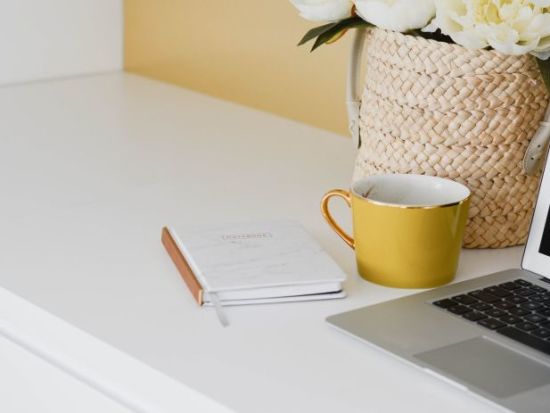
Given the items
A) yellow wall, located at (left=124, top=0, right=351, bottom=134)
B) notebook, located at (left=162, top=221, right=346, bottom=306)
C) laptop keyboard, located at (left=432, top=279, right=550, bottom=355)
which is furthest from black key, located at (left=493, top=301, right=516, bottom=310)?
yellow wall, located at (left=124, top=0, right=351, bottom=134)

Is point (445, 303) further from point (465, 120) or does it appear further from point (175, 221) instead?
point (175, 221)

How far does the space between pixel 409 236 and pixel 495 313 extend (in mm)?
105

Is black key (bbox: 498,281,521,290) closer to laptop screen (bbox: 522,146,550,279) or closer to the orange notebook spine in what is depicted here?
laptop screen (bbox: 522,146,550,279)

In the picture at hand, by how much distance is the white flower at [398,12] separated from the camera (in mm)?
999

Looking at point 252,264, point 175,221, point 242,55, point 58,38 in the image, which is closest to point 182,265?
point 252,264

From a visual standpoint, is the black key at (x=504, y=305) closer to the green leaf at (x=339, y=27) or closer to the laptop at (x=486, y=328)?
the laptop at (x=486, y=328)

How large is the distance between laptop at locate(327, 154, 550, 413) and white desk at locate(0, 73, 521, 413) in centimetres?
2

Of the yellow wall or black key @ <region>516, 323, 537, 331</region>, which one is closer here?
black key @ <region>516, 323, 537, 331</region>

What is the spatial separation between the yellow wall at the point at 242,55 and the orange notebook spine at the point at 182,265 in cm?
60

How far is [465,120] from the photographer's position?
1.03m

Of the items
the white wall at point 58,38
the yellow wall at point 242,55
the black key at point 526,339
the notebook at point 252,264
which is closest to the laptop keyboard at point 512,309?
the black key at point 526,339

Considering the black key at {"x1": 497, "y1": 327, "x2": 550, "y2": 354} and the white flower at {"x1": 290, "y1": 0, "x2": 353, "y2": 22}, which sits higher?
the white flower at {"x1": 290, "y1": 0, "x2": 353, "y2": 22}

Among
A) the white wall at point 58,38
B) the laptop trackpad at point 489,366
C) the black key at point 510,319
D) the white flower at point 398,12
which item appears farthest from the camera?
the white wall at point 58,38

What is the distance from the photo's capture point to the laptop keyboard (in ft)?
2.87
